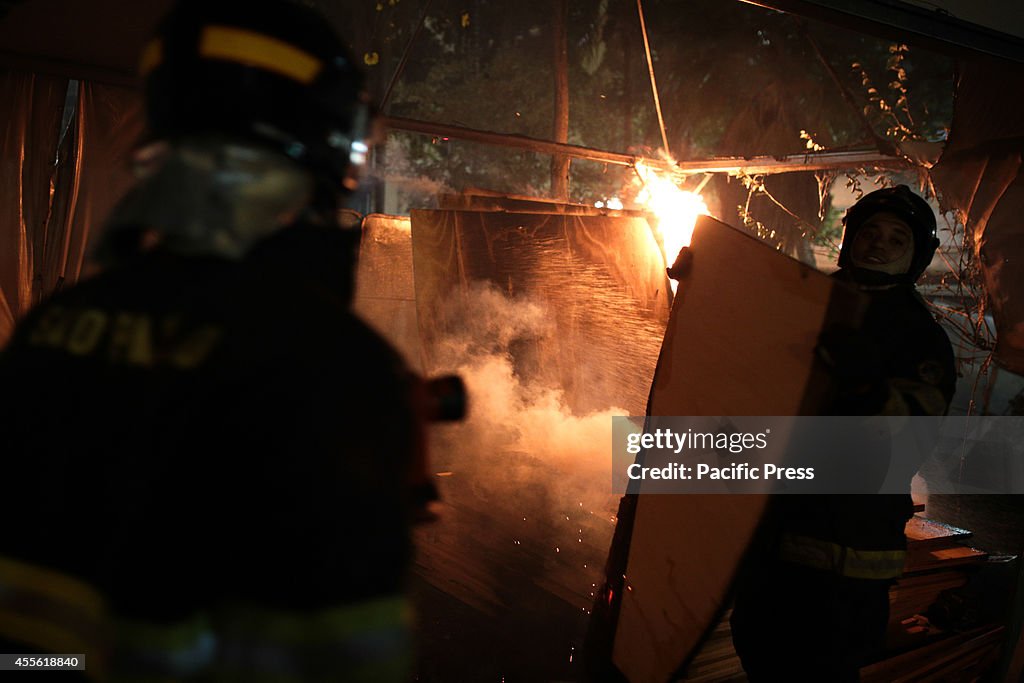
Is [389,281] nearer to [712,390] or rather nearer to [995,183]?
[712,390]

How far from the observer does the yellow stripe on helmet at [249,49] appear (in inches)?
42.2

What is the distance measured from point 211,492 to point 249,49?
0.75 m

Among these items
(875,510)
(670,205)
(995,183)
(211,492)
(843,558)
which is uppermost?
(670,205)

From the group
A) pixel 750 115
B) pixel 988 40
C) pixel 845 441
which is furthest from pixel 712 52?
pixel 845 441

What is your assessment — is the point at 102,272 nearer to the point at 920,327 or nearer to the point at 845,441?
the point at 845,441

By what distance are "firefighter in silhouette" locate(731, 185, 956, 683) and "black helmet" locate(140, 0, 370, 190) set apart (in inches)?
75.9

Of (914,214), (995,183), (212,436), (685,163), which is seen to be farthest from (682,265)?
(685,163)

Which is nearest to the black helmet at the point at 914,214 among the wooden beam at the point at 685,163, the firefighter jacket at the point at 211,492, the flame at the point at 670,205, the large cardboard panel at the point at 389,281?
the firefighter jacket at the point at 211,492

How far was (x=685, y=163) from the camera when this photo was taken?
711cm

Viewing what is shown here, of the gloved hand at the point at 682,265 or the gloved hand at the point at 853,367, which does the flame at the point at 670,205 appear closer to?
the gloved hand at the point at 682,265

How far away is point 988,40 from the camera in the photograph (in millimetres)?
3047

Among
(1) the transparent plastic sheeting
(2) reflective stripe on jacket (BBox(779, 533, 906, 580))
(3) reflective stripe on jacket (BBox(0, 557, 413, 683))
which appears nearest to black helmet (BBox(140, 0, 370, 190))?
(3) reflective stripe on jacket (BBox(0, 557, 413, 683))

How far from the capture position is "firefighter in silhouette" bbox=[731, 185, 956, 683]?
226 cm

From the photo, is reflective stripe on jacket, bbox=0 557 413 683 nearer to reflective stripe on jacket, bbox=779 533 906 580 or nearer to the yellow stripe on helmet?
the yellow stripe on helmet
